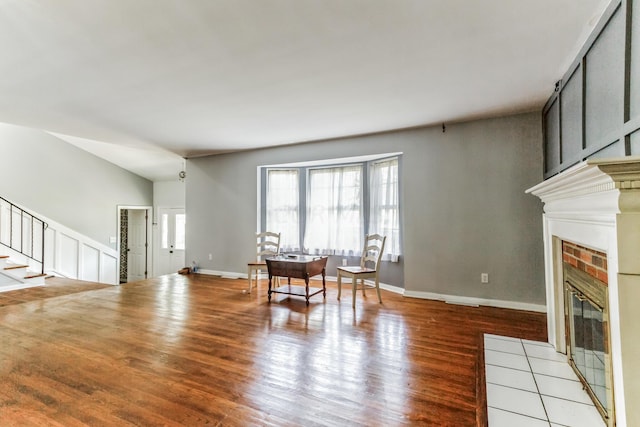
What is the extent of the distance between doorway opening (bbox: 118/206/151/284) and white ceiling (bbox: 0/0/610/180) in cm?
419

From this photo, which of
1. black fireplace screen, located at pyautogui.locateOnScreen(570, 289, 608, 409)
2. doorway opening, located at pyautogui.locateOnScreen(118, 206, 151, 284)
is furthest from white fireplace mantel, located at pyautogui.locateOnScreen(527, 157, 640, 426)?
doorway opening, located at pyautogui.locateOnScreen(118, 206, 151, 284)

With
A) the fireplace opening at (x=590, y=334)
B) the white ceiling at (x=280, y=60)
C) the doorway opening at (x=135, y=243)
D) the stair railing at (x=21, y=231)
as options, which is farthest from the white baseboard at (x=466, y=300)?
the doorway opening at (x=135, y=243)

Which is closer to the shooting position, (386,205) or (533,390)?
(533,390)

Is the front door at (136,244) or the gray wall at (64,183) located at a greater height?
the gray wall at (64,183)

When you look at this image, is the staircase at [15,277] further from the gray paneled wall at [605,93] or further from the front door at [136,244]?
the gray paneled wall at [605,93]

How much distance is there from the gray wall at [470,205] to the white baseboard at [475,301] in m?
0.05

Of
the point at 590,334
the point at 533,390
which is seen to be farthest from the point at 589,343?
the point at 533,390

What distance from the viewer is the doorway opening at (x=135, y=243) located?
778cm

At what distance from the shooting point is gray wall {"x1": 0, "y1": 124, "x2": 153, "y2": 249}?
5637mm

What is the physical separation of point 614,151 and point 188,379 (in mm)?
3201

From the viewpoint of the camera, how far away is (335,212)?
5137 mm

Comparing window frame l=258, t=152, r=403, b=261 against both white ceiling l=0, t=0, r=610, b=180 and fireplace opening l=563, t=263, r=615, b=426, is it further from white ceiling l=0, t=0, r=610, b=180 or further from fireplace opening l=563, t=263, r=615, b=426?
fireplace opening l=563, t=263, r=615, b=426

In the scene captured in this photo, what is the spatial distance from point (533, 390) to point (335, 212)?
361 cm

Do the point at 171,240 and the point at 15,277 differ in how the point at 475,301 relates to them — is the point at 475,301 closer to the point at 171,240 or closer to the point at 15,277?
the point at 171,240
